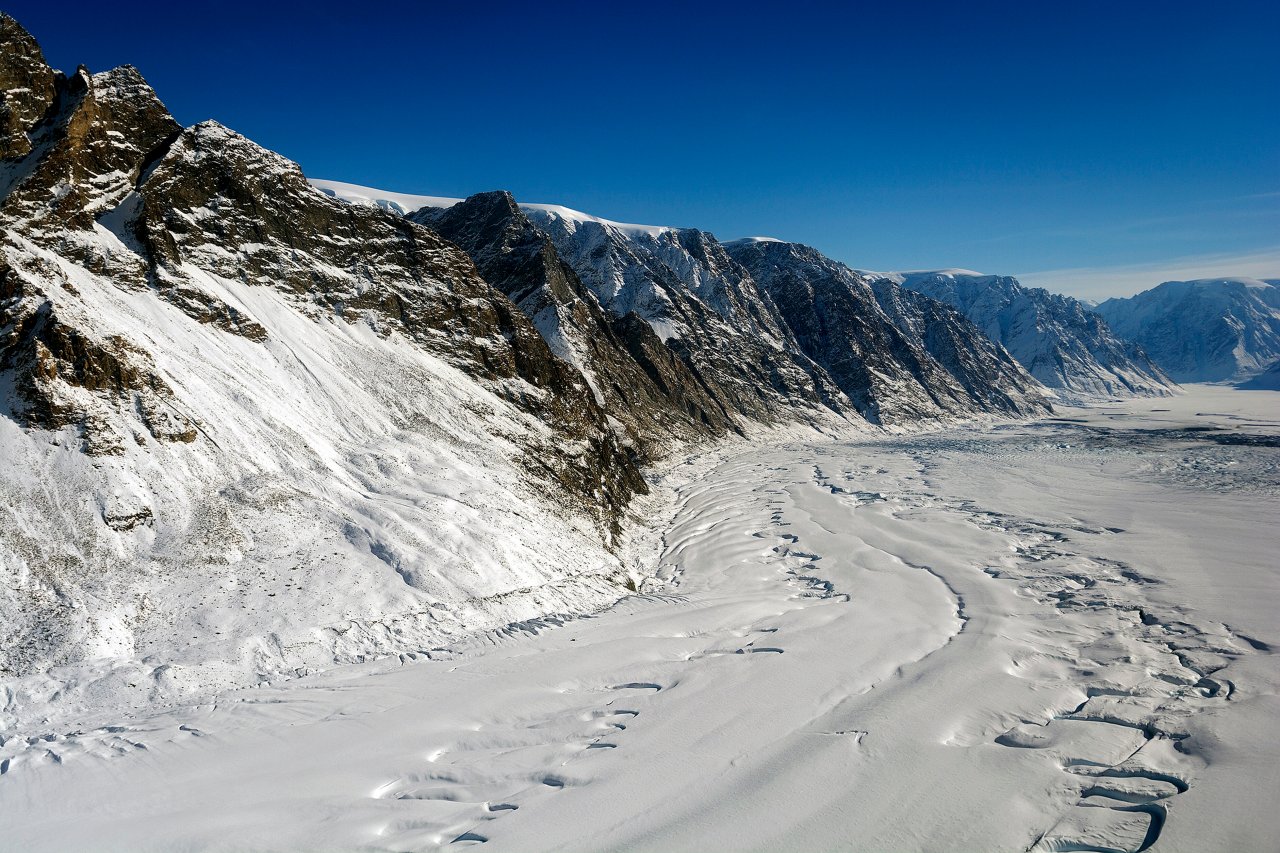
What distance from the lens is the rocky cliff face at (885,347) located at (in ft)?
421

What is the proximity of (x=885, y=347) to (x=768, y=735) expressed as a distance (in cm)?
14379

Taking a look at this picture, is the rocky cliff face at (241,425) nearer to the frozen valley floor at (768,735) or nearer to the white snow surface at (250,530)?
the white snow surface at (250,530)

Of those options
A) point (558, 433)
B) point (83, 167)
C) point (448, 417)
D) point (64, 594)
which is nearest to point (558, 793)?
point (64, 594)

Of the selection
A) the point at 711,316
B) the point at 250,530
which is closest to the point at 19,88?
the point at 250,530

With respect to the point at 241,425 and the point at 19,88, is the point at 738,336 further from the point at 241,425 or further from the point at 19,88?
the point at 19,88

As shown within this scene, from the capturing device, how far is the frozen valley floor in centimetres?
1106

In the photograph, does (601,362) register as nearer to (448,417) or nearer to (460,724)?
(448,417)

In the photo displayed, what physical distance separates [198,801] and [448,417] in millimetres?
25273

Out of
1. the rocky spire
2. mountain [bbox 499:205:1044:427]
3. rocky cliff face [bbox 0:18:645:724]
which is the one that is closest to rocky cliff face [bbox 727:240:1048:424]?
mountain [bbox 499:205:1044:427]

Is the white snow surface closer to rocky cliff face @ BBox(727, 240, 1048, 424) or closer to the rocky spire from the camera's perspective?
the rocky spire

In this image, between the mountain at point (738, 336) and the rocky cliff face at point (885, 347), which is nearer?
the mountain at point (738, 336)

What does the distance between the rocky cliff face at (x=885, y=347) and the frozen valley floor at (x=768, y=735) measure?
323 feet

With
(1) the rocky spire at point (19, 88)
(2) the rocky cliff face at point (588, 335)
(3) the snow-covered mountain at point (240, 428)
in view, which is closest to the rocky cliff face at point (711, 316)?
(2) the rocky cliff face at point (588, 335)

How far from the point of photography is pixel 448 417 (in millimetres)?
35750
